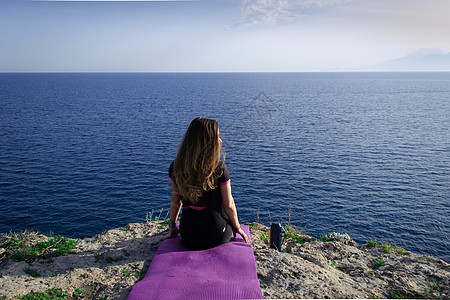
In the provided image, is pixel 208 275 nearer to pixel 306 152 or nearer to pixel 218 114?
pixel 306 152

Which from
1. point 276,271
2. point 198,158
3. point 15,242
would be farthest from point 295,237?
point 15,242

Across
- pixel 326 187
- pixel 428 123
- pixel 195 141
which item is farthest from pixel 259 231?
pixel 428 123

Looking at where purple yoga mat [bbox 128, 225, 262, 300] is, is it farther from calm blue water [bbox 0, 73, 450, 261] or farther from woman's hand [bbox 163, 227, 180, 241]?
calm blue water [bbox 0, 73, 450, 261]

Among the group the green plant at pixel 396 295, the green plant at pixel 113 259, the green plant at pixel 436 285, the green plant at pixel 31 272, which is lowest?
the green plant at pixel 436 285

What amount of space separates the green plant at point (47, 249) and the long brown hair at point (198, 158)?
3.51 metres

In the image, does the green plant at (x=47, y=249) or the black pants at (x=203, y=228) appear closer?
the black pants at (x=203, y=228)

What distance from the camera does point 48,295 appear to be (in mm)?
5727

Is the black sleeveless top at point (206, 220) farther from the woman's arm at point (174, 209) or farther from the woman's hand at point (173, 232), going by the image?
the woman's hand at point (173, 232)

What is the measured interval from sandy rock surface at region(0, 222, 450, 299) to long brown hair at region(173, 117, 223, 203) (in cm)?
208

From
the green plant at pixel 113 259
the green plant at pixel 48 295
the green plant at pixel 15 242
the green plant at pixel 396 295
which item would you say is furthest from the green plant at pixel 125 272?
the green plant at pixel 396 295

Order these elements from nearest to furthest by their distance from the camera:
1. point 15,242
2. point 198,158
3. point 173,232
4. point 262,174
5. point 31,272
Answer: point 198,158, point 31,272, point 173,232, point 15,242, point 262,174

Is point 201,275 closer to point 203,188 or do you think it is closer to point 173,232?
point 203,188

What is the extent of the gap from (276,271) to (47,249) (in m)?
5.29

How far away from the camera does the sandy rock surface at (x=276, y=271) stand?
19.6 ft
